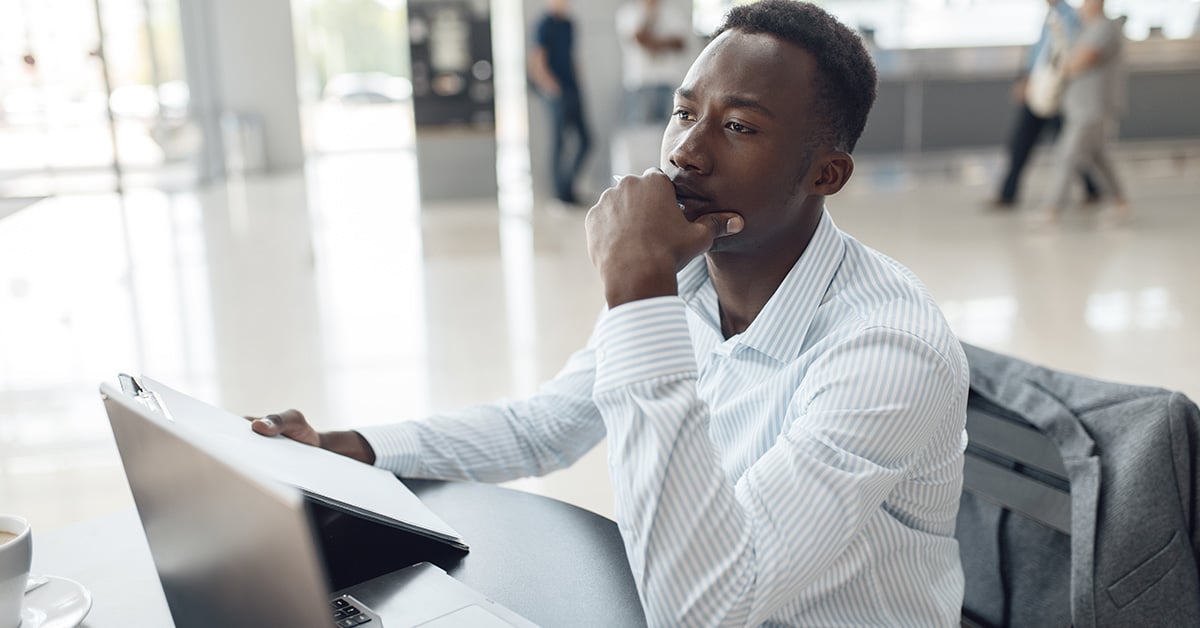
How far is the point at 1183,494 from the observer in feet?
4.11

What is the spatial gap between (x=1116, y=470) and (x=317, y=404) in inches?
110

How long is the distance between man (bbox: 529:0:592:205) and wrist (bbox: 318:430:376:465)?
→ 21.4 ft

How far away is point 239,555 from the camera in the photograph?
61 centimetres

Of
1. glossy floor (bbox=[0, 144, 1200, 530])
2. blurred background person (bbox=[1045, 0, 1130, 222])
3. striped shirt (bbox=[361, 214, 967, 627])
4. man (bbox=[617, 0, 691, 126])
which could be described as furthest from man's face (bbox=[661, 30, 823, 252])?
man (bbox=[617, 0, 691, 126])

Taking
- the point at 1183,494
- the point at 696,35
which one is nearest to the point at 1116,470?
the point at 1183,494

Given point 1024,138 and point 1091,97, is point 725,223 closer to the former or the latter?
point 1091,97

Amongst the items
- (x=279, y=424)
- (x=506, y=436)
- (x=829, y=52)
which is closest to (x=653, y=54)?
(x=506, y=436)

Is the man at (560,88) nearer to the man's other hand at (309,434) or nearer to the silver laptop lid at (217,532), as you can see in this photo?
the man's other hand at (309,434)

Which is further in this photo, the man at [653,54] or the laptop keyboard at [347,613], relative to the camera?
the man at [653,54]

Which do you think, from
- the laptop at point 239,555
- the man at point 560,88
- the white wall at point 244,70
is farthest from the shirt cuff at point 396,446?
the white wall at point 244,70

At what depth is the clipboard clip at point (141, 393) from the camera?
89cm

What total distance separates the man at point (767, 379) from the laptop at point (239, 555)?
0.19m

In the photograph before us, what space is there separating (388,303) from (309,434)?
3900 mm

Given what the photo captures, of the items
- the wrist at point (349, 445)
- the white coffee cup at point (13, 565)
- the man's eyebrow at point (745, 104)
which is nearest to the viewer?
the white coffee cup at point (13, 565)
